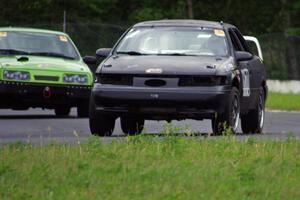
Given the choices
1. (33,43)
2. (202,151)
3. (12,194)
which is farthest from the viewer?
(33,43)

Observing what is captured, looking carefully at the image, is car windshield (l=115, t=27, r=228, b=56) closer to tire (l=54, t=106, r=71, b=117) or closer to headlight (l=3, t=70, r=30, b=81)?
headlight (l=3, t=70, r=30, b=81)

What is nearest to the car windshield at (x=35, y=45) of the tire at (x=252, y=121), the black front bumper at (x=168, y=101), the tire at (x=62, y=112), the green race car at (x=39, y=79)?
the green race car at (x=39, y=79)

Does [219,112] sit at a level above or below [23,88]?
above

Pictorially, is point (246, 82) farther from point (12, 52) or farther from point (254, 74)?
point (12, 52)

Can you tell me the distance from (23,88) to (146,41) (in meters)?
5.04

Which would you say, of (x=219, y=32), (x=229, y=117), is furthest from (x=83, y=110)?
(x=229, y=117)

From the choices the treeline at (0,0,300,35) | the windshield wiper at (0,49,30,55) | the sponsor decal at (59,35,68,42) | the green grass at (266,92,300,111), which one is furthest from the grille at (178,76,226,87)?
the treeline at (0,0,300,35)

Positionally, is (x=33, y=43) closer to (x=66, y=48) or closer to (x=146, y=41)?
(x=66, y=48)

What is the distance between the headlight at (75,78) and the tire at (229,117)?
5.71 meters

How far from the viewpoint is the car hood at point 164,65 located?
1597cm

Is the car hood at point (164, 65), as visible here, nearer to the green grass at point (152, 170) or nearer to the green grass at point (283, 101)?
the green grass at point (152, 170)

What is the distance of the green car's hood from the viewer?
71.7ft

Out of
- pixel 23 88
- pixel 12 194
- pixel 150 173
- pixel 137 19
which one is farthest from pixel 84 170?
pixel 137 19

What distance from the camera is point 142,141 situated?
1316 centimetres
